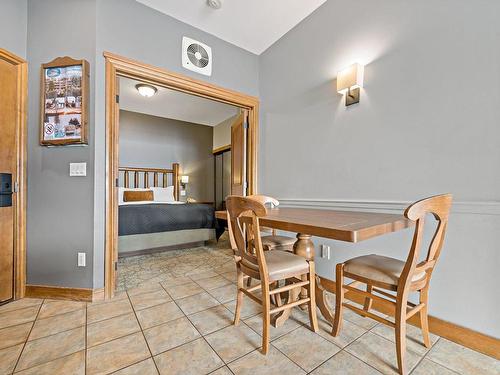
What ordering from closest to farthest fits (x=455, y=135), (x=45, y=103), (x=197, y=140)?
(x=455, y=135), (x=45, y=103), (x=197, y=140)

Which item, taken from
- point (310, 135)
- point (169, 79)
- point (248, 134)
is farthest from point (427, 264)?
point (169, 79)

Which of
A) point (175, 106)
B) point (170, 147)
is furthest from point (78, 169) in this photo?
point (170, 147)

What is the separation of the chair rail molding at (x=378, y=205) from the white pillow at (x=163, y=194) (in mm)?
3340

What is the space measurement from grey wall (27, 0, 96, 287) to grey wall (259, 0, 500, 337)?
2.00m

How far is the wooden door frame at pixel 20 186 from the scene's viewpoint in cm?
198

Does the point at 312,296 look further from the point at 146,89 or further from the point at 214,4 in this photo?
the point at 146,89

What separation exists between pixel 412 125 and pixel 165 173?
5.23 metres

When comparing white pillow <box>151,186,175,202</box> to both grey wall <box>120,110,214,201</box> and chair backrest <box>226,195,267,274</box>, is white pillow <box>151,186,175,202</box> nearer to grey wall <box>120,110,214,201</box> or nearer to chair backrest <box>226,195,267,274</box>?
grey wall <box>120,110,214,201</box>

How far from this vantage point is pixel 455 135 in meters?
1.45

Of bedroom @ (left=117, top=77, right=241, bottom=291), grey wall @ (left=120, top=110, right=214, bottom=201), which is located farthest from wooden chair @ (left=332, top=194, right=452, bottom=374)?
grey wall @ (left=120, top=110, right=214, bottom=201)

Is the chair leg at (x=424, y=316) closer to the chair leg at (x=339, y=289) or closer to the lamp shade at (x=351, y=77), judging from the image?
the chair leg at (x=339, y=289)

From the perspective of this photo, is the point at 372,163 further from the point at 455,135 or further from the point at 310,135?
the point at 310,135

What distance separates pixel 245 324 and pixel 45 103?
2.49m

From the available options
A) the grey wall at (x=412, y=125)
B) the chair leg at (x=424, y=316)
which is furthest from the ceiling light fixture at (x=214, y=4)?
the chair leg at (x=424, y=316)
